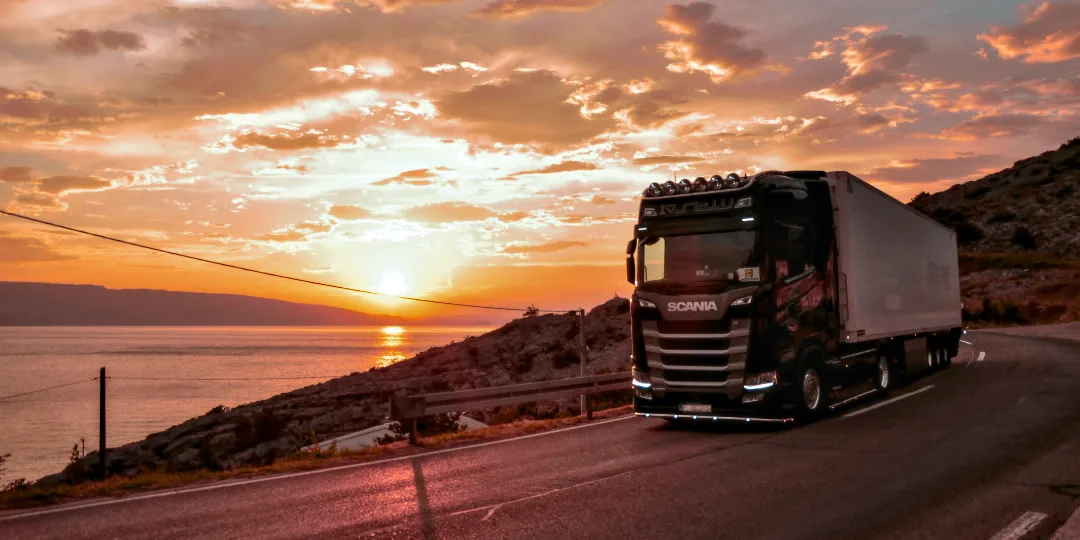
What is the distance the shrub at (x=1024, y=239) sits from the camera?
8400 centimetres

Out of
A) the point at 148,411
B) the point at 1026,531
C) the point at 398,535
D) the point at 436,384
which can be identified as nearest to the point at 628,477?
the point at 398,535

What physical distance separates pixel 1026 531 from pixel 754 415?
5838 millimetres

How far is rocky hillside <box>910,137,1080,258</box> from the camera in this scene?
3329 inches

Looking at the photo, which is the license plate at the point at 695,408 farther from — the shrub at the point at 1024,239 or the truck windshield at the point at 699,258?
the shrub at the point at 1024,239

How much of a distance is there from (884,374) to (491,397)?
8.86 meters

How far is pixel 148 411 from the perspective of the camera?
82375 mm

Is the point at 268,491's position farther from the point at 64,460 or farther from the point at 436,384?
the point at 64,460

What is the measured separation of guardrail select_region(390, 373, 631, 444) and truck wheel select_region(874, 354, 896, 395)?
5.29 m

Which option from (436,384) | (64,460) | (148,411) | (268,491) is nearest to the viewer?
(268,491)

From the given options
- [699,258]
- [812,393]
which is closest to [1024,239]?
[812,393]

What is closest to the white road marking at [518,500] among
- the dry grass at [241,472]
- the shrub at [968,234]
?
the dry grass at [241,472]

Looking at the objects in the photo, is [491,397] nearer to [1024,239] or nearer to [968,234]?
[1024,239]

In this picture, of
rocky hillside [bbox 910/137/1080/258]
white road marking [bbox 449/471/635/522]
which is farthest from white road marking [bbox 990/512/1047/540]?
rocky hillside [bbox 910/137/1080/258]

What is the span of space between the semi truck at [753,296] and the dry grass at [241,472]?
2698 mm
